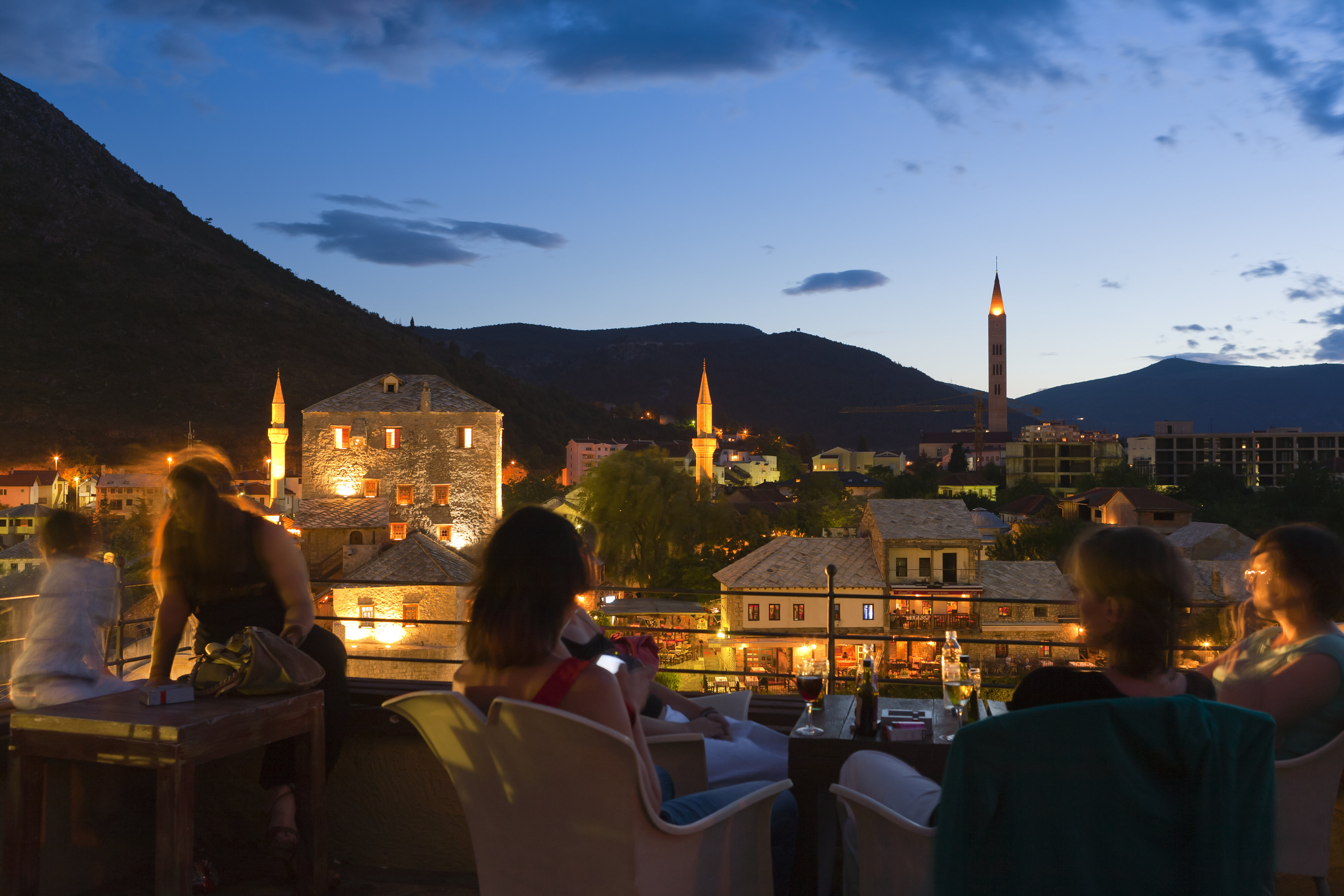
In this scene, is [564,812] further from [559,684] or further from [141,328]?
[141,328]

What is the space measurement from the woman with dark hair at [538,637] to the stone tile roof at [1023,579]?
3289 cm

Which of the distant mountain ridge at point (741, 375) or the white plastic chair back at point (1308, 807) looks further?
the distant mountain ridge at point (741, 375)

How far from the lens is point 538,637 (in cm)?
196

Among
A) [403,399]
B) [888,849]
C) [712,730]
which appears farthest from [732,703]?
[403,399]

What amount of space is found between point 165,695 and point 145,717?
0.14 meters

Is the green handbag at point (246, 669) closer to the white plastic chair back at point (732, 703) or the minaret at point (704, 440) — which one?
the white plastic chair back at point (732, 703)

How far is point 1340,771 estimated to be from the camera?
2.13m

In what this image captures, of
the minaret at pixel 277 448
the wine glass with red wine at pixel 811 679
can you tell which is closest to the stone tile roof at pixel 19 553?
the minaret at pixel 277 448

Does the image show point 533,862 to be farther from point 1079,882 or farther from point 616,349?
point 616,349

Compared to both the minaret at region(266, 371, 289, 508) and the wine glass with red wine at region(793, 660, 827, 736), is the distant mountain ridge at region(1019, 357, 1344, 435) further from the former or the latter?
the wine glass with red wine at region(793, 660, 827, 736)

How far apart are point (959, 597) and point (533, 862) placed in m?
7.73

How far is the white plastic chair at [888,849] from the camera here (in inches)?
71.8

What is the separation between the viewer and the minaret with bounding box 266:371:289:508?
40.2 meters

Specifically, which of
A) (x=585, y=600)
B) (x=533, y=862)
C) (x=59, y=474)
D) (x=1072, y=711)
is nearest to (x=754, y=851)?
(x=533, y=862)
